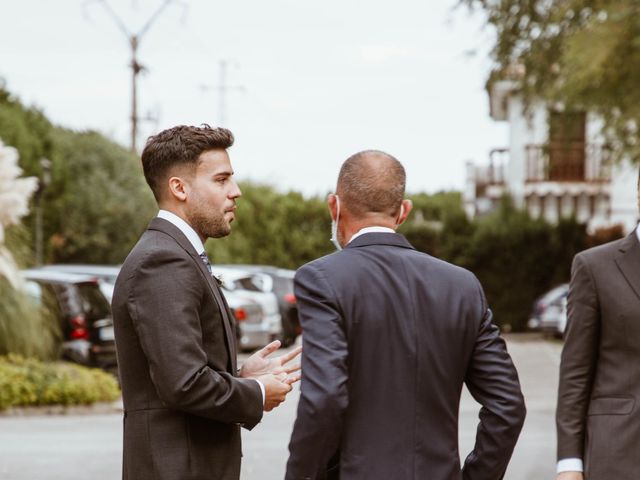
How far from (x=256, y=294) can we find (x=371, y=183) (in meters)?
22.2

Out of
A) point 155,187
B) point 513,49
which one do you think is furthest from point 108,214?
point 155,187

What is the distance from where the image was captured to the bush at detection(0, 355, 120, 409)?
1524 cm

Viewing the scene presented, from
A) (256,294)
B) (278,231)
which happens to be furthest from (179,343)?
(278,231)

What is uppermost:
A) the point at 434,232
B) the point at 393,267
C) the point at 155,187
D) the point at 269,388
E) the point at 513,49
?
the point at 513,49

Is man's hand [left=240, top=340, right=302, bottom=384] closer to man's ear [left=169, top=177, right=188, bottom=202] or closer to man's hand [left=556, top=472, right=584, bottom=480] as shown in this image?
man's ear [left=169, top=177, right=188, bottom=202]

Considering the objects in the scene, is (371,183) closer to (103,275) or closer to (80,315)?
(80,315)

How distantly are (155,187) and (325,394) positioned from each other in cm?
99

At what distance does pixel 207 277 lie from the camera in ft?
13.2

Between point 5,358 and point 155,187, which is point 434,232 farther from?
point 155,187

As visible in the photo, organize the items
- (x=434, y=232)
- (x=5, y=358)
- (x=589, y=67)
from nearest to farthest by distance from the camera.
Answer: (x=589, y=67), (x=5, y=358), (x=434, y=232)

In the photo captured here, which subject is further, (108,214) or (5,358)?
(108,214)

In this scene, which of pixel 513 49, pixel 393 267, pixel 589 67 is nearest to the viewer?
pixel 393 267

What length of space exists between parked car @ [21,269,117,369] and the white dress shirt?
535 inches

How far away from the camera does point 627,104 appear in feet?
49.3
